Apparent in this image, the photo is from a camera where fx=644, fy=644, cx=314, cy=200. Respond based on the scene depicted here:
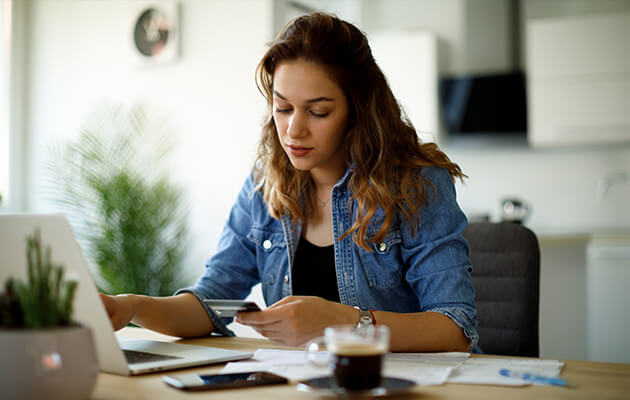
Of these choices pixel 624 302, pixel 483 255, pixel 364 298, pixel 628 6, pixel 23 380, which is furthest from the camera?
pixel 628 6

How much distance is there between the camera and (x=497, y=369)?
3.08ft

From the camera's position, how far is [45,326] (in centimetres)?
68

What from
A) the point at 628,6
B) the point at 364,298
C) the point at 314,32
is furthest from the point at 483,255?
the point at 628,6

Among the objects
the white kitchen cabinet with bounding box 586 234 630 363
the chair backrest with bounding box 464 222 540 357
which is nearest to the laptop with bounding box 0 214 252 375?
the chair backrest with bounding box 464 222 540 357

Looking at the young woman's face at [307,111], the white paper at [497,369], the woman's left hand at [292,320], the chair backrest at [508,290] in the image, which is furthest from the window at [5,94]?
the white paper at [497,369]

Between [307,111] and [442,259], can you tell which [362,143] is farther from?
[442,259]

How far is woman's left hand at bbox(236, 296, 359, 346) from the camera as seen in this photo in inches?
39.0

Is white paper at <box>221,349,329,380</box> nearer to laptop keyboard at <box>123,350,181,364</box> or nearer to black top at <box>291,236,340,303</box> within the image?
laptop keyboard at <box>123,350,181,364</box>

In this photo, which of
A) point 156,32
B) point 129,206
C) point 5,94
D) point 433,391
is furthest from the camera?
point 5,94

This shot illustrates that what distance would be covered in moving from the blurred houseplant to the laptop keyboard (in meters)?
2.08

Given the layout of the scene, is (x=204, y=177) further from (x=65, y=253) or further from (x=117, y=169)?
(x=65, y=253)

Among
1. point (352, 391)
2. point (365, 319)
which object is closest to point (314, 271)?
point (365, 319)

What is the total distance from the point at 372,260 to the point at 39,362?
0.79 metres

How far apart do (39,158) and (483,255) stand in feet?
10.2
